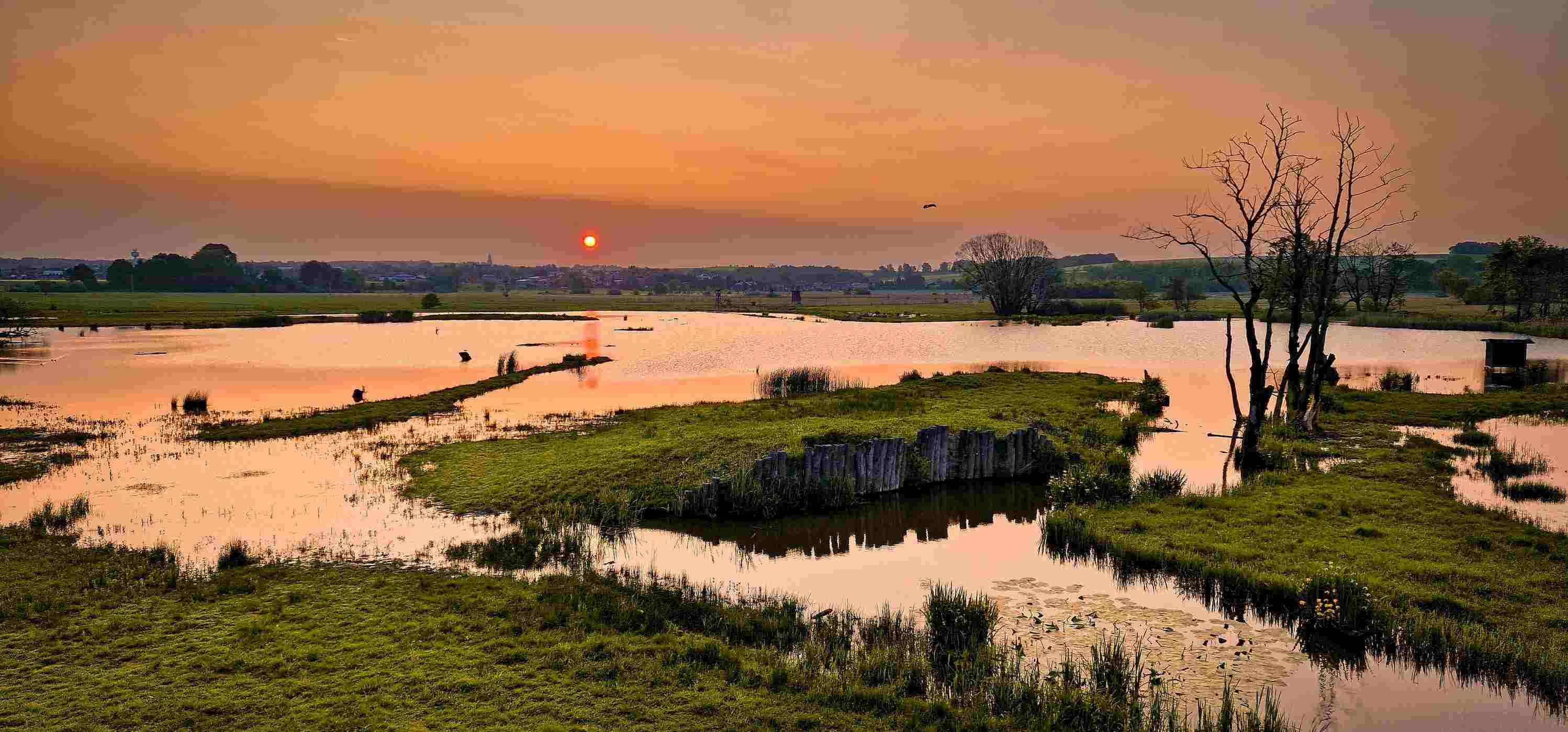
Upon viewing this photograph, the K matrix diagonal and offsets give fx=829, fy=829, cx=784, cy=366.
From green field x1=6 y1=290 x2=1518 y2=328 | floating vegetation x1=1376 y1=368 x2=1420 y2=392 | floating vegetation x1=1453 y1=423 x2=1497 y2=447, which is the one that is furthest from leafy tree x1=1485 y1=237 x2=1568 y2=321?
floating vegetation x1=1453 y1=423 x2=1497 y2=447

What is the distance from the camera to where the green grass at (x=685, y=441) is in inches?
727

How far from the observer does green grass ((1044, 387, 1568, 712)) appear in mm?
10688

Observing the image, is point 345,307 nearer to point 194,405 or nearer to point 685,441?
point 194,405

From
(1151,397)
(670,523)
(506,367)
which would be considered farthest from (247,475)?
(1151,397)

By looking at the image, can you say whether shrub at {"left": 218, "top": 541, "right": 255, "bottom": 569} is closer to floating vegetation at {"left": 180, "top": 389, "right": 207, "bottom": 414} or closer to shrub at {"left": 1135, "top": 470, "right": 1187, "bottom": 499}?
shrub at {"left": 1135, "top": 470, "right": 1187, "bottom": 499}

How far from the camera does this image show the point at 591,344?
69.9 m

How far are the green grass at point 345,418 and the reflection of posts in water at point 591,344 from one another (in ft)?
16.7

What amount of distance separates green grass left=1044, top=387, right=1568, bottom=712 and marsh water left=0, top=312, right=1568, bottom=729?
28.8 inches

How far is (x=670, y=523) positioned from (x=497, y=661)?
7615mm

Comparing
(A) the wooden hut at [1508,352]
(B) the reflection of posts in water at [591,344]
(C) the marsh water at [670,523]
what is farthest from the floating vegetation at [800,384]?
(A) the wooden hut at [1508,352]

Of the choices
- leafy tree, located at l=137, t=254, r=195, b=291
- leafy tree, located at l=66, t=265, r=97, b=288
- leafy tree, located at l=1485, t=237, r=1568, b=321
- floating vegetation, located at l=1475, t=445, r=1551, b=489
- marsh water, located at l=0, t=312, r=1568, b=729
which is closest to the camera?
marsh water, located at l=0, t=312, r=1568, b=729

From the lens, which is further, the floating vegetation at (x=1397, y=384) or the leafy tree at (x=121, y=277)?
the leafy tree at (x=121, y=277)

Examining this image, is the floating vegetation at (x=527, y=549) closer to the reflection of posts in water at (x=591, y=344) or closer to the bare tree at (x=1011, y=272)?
the reflection of posts in water at (x=591, y=344)

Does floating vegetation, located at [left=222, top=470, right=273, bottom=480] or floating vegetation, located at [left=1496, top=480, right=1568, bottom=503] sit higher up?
floating vegetation, located at [left=1496, top=480, right=1568, bottom=503]
